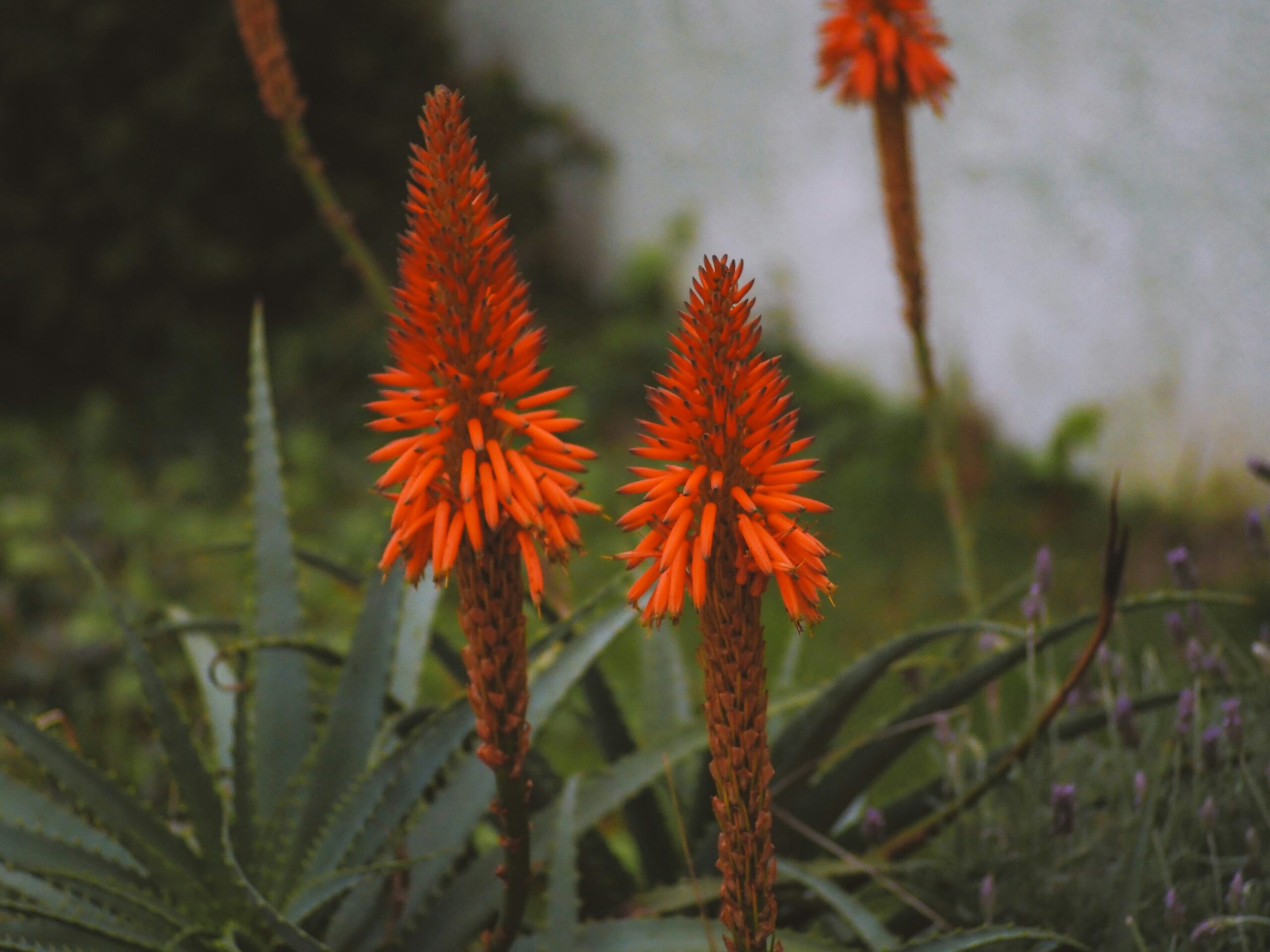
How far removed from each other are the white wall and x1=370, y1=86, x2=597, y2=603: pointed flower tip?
292 cm

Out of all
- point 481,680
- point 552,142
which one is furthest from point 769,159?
point 481,680

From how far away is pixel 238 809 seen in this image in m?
1.53

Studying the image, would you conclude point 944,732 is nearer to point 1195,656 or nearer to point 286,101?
point 1195,656

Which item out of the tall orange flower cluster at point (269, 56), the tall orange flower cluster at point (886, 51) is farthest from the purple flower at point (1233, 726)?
the tall orange flower cluster at point (269, 56)

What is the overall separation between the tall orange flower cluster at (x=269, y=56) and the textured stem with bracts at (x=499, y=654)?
1.35 metres

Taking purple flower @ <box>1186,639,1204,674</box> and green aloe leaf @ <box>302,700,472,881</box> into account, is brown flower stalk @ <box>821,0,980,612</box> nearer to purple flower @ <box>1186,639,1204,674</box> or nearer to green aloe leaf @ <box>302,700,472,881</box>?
purple flower @ <box>1186,639,1204,674</box>

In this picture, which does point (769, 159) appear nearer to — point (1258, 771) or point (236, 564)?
point (236, 564)

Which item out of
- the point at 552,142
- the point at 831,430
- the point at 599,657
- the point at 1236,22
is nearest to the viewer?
the point at 599,657

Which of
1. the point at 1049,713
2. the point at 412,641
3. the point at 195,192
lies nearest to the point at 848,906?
the point at 1049,713

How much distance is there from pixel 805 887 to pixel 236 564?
3.09 metres

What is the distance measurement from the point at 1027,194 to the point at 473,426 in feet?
11.3

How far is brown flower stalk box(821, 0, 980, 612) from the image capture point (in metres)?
1.87

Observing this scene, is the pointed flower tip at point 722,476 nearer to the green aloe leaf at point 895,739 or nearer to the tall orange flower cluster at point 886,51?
the green aloe leaf at point 895,739

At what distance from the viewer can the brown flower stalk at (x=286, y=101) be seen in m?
1.93
